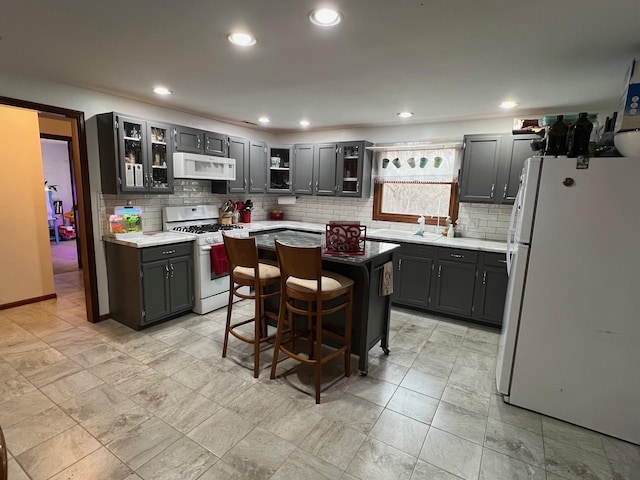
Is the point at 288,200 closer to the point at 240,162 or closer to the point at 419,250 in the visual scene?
the point at 240,162

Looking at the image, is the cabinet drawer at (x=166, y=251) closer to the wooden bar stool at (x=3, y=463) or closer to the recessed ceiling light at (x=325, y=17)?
the wooden bar stool at (x=3, y=463)

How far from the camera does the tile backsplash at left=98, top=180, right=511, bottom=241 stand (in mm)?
3832

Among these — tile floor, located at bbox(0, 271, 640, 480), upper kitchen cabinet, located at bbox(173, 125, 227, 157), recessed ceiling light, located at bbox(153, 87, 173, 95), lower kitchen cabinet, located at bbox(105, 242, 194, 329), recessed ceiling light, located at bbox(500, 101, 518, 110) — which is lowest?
tile floor, located at bbox(0, 271, 640, 480)

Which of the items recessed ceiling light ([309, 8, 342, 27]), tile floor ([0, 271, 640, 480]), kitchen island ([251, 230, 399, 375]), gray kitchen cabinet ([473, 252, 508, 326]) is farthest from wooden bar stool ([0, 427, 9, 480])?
gray kitchen cabinet ([473, 252, 508, 326])

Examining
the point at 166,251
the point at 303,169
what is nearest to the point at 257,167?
the point at 303,169

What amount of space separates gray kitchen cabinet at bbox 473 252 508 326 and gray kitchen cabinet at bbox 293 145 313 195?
2.64 meters

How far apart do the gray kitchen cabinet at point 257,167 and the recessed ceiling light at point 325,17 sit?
3.10 m

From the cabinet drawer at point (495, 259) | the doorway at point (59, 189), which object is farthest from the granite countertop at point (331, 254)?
the doorway at point (59, 189)

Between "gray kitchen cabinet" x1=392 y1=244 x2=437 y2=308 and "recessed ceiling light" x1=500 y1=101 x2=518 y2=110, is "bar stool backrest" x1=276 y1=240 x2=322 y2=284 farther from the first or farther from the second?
"recessed ceiling light" x1=500 y1=101 x2=518 y2=110

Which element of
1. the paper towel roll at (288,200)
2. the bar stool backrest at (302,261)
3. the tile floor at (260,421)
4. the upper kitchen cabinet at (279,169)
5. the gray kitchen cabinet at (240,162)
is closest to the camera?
the tile floor at (260,421)

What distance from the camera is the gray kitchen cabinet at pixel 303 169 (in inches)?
195

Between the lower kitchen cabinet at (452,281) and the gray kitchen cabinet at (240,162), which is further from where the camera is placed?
the gray kitchen cabinet at (240,162)

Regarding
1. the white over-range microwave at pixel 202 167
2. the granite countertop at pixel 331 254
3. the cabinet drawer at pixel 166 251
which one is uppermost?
the white over-range microwave at pixel 202 167

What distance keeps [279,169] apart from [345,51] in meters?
3.10
